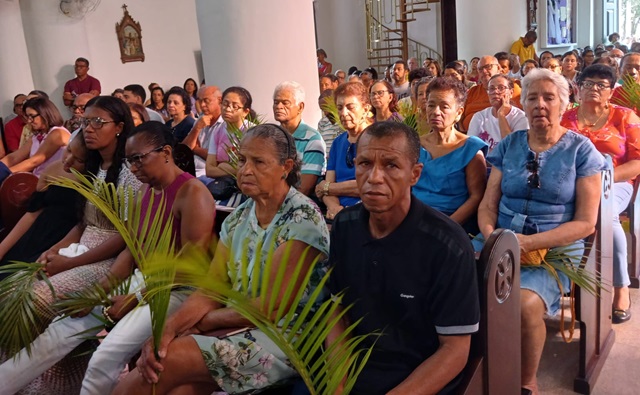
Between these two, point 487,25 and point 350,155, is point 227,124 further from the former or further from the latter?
point 487,25

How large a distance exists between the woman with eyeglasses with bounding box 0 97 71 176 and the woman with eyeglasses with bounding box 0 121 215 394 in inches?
91.6

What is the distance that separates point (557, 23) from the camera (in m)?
17.1

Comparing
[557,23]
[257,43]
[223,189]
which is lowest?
[223,189]

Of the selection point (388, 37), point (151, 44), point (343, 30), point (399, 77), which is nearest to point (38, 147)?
point (399, 77)

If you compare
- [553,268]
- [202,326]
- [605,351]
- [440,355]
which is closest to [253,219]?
[202,326]

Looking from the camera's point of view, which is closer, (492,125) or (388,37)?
(492,125)

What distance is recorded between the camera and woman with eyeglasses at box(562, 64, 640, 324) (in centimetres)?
349

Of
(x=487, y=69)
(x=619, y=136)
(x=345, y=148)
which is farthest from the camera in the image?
(x=487, y=69)

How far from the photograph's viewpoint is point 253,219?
2.29 m

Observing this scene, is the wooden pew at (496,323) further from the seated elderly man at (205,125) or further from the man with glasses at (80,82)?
the man with glasses at (80,82)

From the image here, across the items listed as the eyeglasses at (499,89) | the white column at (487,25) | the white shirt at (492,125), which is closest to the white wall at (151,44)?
the white column at (487,25)

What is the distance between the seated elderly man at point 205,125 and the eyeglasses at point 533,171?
2.96 m

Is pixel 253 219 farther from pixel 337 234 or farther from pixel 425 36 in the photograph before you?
pixel 425 36

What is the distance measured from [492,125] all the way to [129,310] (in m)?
2.89
